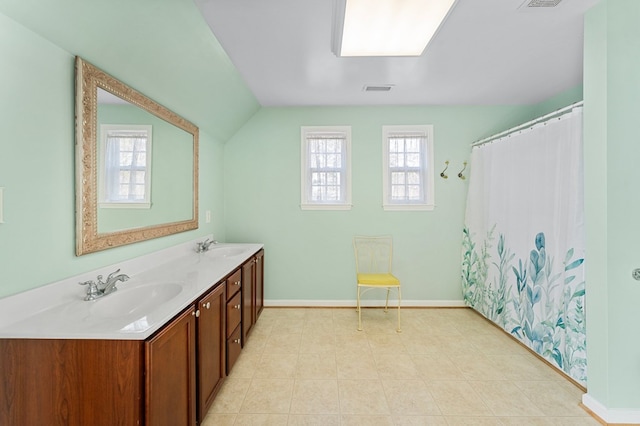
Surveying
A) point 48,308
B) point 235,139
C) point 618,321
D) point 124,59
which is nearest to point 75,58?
point 124,59

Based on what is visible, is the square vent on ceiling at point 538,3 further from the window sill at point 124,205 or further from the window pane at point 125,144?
the window sill at point 124,205

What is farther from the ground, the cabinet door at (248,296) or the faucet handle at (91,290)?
the faucet handle at (91,290)

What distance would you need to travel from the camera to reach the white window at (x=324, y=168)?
11.5ft

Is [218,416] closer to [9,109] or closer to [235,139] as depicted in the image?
[9,109]

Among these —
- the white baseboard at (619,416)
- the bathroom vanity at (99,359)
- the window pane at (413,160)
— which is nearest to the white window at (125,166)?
the bathroom vanity at (99,359)

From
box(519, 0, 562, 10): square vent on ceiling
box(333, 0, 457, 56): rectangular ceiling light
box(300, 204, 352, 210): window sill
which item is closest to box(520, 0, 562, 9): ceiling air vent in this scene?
box(519, 0, 562, 10): square vent on ceiling

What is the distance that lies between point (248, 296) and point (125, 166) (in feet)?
4.91

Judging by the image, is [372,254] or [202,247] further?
[372,254]

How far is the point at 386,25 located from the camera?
5.47ft

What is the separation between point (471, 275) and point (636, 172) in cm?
200

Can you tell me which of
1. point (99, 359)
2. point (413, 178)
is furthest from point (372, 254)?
point (99, 359)

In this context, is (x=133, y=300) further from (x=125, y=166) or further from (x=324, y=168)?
(x=324, y=168)

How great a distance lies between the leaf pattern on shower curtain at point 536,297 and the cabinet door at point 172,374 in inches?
103

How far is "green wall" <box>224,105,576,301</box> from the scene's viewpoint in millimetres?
3459
